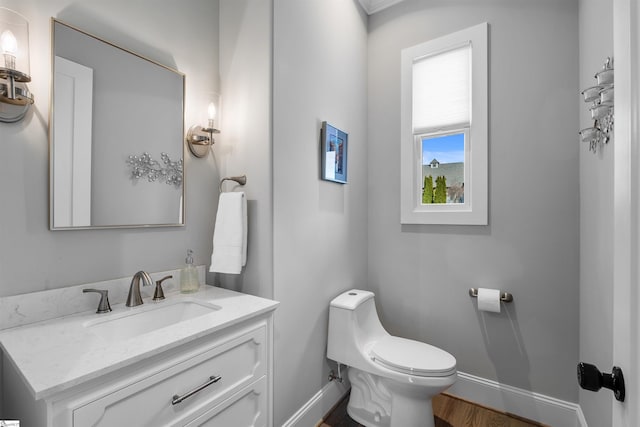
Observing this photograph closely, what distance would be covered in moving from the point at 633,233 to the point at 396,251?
1775mm

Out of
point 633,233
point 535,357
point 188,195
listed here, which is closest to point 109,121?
point 188,195

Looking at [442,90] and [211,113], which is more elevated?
[442,90]

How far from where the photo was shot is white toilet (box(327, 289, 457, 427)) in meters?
1.51

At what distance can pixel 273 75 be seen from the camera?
4.88ft

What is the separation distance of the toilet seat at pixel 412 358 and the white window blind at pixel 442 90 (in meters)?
1.44

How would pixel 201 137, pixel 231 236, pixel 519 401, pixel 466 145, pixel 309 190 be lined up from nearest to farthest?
pixel 231 236 → pixel 201 137 → pixel 309 190 → pixel 519 401 → pixel 466 145

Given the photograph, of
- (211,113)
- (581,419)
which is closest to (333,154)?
(211,113)

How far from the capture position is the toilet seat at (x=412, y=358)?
4.93 feet

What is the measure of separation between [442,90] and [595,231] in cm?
125

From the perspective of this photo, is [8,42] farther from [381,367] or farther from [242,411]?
[381,367]

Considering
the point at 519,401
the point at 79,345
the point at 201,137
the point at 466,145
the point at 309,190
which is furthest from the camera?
the point at 466,145

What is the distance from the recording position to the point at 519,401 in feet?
6.03

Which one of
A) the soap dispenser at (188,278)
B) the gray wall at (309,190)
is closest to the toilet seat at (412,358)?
the gray wall at (309,190)

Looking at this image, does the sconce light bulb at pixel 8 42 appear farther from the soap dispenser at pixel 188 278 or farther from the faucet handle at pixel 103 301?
the soap dispenser at pixel 188 278
